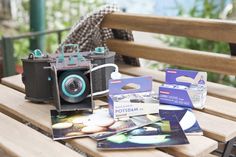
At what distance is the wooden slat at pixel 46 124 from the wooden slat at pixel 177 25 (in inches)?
19.9

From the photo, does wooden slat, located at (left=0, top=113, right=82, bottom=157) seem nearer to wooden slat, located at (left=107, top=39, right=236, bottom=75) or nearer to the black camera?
the black camera

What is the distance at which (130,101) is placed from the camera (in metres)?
0.99

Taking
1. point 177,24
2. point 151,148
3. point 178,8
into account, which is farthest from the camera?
point 178,8

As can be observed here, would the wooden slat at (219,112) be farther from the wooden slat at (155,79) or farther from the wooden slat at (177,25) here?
the wooden slat at (177,25)

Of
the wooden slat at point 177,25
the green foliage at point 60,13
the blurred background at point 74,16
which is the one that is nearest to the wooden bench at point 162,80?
the wooden slat at point 177,25

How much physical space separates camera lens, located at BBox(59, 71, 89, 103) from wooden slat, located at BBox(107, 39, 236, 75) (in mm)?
495

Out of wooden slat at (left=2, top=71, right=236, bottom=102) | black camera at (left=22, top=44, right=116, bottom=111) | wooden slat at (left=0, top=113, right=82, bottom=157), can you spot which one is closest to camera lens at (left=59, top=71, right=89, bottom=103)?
black camera at (left=22, top=44, right=116, bottom=111)

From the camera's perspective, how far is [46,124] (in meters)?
0.97

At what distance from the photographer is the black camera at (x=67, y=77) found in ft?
3.29

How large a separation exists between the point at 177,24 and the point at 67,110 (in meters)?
0.58

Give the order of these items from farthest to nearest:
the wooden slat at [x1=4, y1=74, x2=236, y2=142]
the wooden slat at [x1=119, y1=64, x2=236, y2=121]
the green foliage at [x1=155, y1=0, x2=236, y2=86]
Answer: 1. the green foliage at [x1=155, y1=0, x2=236, y2=86]
2. the wooden slat at [x1=119, y1=64, x2=236, y2=121]
3. the wooden slat at [x1=4, y1=74, x2=236, y2=142]

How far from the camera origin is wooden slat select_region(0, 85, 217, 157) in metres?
0.81

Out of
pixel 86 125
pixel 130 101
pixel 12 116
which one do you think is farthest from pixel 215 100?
pixel 12 116

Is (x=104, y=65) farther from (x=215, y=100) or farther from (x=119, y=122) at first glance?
(x=215, y=100)
